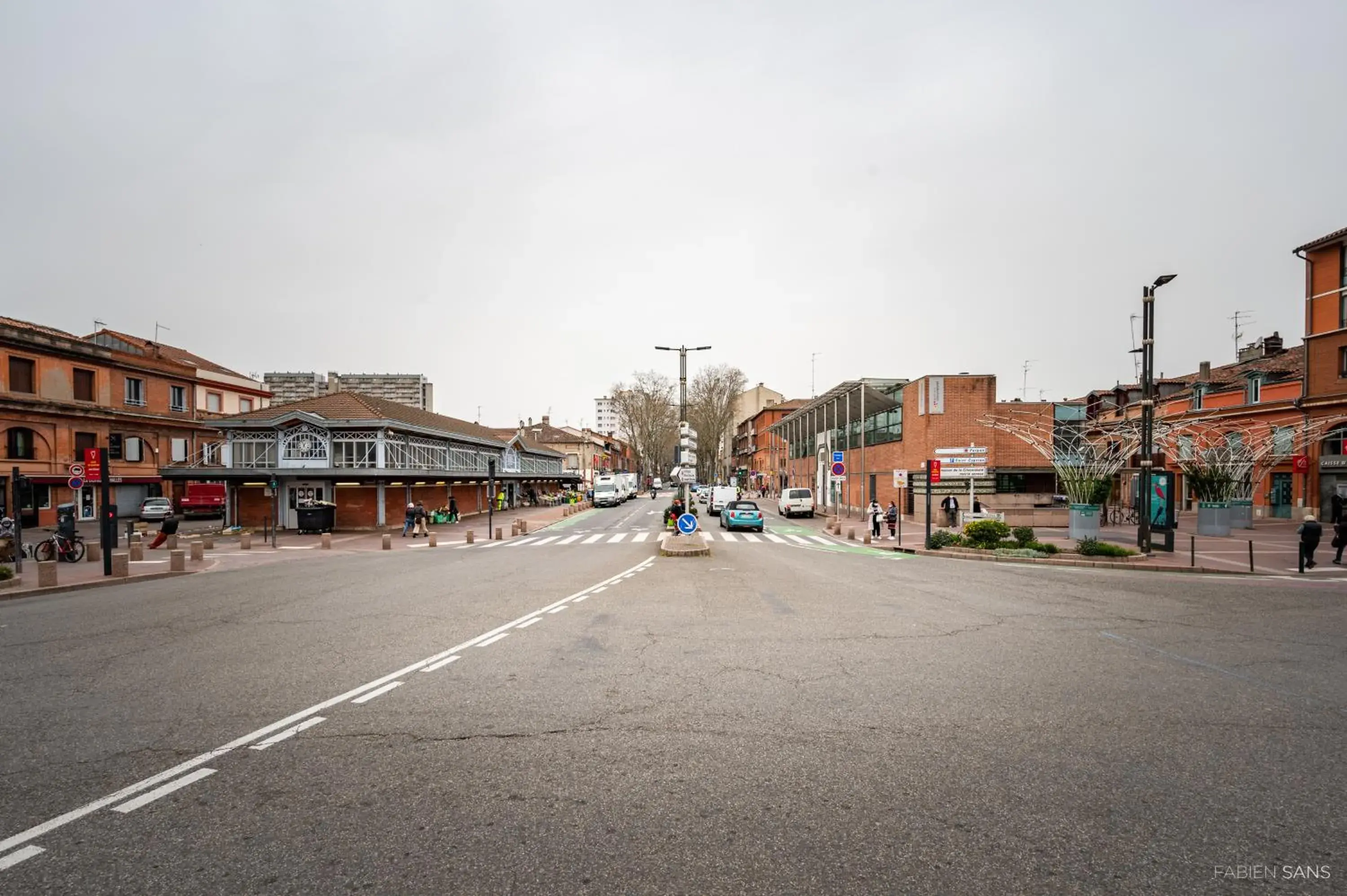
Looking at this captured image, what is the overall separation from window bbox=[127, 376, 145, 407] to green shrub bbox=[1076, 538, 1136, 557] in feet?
160

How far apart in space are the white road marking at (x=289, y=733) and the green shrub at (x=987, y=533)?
1848 cm

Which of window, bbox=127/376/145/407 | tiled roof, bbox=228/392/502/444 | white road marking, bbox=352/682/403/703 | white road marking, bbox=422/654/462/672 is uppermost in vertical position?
window, bbox=127/376/145/407

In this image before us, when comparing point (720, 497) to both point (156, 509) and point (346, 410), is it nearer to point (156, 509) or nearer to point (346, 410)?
point (346, 410)

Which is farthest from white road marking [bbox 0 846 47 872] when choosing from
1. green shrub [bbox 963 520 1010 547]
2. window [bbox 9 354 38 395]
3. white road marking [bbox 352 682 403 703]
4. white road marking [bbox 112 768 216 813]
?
window [bbox 9 354 38 395]

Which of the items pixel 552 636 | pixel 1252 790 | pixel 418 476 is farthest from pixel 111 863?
pixel 418 476

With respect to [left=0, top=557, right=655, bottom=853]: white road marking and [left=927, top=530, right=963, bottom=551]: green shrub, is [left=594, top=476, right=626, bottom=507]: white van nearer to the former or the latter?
[left=927, top=530, right=963, bottom=551]: green shrub

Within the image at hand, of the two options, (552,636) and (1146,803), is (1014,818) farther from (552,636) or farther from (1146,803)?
(552,636)

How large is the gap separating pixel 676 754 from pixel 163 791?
3162mm

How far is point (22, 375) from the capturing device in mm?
32938

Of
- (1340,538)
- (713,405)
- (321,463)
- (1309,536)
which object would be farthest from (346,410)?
(713,405)

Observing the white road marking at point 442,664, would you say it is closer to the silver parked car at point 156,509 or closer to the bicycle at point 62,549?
the bicycle at point 62,549

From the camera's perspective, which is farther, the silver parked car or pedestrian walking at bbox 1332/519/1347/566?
the silver parked car

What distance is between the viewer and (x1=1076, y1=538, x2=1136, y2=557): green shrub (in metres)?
17.0

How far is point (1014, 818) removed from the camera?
11.9ft
